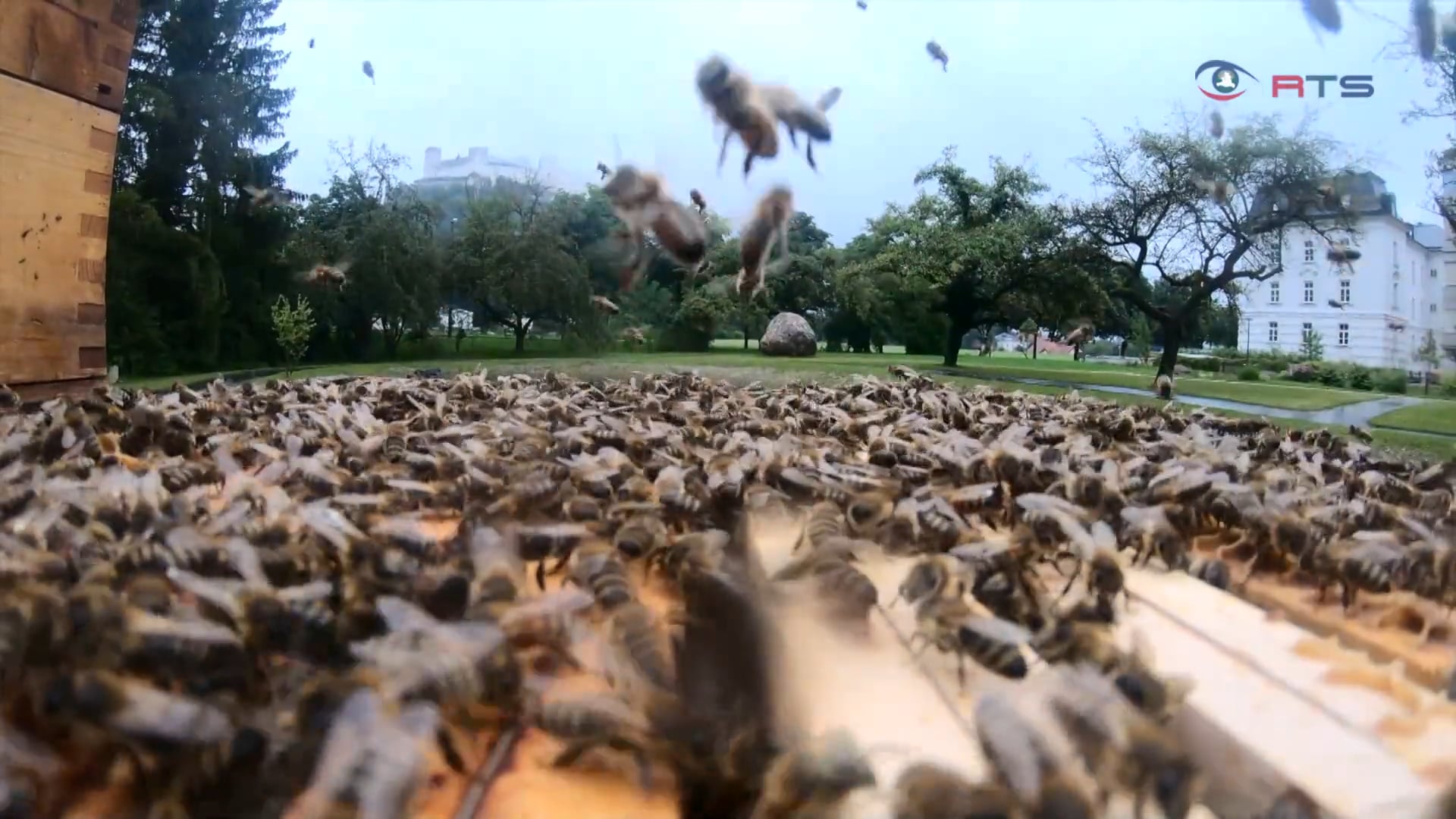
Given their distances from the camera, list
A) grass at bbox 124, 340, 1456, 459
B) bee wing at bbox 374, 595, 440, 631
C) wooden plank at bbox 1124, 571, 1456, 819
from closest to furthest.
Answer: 1. wooden plank at bbox 1124, 571, 1456, 819
2. bee wing at bbox 374, 595, 440, 631
3. grass at bbox 124, 340, 1456, 459

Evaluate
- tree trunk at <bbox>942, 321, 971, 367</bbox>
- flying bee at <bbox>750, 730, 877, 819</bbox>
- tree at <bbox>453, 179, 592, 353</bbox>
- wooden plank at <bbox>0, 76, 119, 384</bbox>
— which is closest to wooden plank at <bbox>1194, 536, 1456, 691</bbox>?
flying bee at <bbox>750, 730, 877, 819</bbox>

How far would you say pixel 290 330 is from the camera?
5.14m

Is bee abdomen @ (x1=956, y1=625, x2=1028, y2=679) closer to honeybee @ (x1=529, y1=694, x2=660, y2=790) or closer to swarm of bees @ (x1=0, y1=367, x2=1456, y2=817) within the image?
swarm of bees @ (x1=0, y1=367, x2=1456, y2=817)

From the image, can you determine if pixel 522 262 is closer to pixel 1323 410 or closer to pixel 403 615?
pixel 1323 410

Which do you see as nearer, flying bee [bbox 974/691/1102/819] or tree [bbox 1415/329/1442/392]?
flying bee [bbox 974/691/1102/819]

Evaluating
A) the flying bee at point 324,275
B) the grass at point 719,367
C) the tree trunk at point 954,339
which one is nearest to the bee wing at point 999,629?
the grass at point 719,367

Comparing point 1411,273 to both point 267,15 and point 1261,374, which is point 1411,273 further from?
point 267,15

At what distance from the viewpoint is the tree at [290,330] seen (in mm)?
5133

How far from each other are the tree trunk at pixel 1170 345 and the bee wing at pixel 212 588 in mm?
3763

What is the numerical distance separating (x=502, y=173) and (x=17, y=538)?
3520mm

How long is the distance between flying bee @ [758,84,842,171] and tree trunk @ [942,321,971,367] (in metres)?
2.56

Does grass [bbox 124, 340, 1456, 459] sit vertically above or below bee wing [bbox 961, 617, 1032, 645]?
above

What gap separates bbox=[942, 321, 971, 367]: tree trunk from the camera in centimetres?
475

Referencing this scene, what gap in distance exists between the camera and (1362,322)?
8.28 ft
